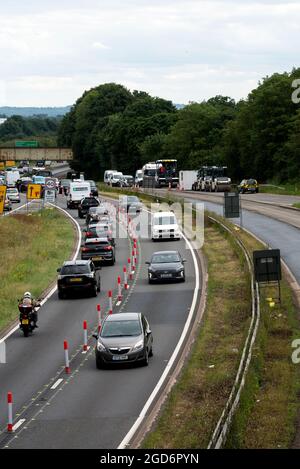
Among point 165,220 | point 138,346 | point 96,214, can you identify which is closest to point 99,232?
point 165,220

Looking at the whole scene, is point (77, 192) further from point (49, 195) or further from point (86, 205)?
point (49, 195)

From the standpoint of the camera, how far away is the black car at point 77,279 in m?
47.2

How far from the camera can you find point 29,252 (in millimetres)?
64938

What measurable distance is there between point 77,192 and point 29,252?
36156 mm

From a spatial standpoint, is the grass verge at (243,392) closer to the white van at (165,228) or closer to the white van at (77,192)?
the white van at (165,228)

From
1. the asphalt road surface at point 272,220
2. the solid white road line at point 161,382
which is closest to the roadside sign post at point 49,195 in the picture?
the asphalt road surface at point 272,220

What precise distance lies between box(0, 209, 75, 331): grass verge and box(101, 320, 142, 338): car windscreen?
28.9ft

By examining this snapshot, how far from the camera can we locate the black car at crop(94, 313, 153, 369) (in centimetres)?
3262

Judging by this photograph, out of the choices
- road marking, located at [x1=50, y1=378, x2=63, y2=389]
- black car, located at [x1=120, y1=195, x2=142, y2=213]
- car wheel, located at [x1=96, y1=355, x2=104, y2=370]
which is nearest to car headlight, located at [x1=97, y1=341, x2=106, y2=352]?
car wheel, located at [x1=96, y1=355, x2=104, y2=370]

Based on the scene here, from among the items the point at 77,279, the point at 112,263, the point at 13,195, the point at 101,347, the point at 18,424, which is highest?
the point at 101,347

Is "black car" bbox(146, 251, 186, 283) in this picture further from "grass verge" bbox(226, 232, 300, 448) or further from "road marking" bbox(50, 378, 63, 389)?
"road marking" bbox(50, 378, 63, 389)

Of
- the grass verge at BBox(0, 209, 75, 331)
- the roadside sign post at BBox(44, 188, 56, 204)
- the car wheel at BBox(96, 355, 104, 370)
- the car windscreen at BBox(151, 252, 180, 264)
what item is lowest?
the grass verge at BBox(0, 209, 75, 331)
